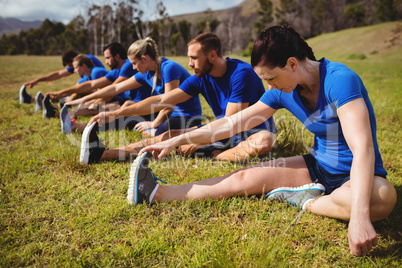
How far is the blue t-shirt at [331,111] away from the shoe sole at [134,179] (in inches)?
48.7

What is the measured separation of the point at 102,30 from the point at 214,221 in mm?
54931

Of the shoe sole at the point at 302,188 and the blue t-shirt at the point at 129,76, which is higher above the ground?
the blue t-shirt at the point at 129,76

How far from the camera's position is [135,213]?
2.21 meters

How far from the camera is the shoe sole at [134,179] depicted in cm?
214

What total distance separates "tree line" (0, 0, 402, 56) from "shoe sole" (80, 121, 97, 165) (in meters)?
49.3

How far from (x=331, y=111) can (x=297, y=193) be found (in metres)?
0.72

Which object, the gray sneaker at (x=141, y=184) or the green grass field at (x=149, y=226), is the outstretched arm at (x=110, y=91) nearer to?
the green grass field at (x=149, y=226)

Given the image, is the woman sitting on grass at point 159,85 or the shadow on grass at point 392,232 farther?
the woman sitting on grass at point 159,85

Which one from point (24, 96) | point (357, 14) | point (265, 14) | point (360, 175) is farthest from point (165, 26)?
point (360, 175)

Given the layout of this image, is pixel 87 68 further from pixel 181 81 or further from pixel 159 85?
pixel 181 81

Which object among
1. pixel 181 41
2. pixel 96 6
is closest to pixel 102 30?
pixel 96 6

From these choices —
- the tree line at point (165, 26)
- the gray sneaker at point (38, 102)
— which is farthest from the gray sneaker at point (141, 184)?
the tree line at point (165, 26)

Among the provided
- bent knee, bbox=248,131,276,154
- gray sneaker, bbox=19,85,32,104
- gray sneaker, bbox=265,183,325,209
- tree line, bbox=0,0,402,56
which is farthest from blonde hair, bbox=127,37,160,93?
tree line, bbox=0,0,402,56

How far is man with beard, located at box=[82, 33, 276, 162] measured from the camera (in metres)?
3.09
